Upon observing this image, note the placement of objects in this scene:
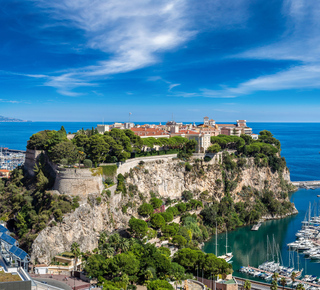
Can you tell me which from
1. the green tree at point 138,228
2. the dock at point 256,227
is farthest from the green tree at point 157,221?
the dock at point 256,227

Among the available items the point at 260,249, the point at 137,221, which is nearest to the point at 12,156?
the point at 137,221

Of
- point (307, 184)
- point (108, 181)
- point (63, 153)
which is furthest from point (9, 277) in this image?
point (307, 184)

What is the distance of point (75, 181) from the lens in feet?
126

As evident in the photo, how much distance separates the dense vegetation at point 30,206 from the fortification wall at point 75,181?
3.96 feet

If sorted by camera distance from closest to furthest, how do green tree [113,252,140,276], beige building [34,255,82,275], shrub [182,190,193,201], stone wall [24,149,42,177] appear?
green tree [113,252,140,276] < beige building [34,255,82,275] < stone wall [24,149,42,177] < shrub [182,190,193,201]

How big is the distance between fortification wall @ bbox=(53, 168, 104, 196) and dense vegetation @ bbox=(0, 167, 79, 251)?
1206 mm

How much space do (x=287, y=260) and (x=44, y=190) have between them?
34.6 metres

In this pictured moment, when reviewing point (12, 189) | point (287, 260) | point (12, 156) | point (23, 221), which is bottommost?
point (287, 260)

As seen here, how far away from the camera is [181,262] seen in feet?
112

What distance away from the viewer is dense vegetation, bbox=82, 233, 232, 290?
93.5 feet

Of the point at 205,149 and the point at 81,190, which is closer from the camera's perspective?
the point at 81,190

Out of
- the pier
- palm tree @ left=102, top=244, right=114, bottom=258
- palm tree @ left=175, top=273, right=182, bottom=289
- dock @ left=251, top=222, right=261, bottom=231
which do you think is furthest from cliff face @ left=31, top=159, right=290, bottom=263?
palm tree @ left=175, top=273, right=182, bottom=289

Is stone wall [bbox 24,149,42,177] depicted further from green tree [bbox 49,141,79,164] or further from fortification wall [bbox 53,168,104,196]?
fortification wall [bbox 53,168,104,196]

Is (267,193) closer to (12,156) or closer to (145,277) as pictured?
(145,277)
